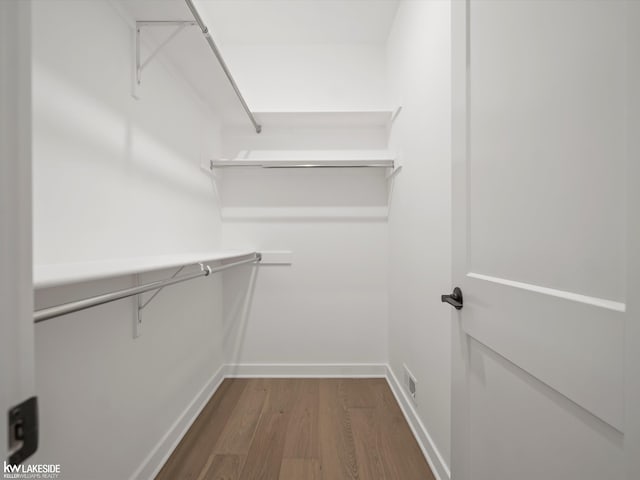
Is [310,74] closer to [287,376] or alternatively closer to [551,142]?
[551,142]

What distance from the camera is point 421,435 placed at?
1503 mm

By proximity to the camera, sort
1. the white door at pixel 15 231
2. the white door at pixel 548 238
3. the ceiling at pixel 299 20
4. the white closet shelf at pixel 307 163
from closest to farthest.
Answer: the white door at pixel 15 231 < the white door at pixel 548 238 < the ceiling at pixel 299 20 < the white closet shelf at pixel 307 163

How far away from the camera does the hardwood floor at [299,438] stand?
1.35 metres

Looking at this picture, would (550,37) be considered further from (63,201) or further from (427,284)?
(63,201)

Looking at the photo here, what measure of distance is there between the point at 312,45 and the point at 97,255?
2209 mm

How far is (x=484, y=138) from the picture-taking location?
78cm

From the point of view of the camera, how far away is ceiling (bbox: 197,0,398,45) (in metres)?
1.92

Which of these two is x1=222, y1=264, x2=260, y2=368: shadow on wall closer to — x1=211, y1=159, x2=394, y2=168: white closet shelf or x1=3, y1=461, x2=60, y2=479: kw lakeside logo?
x1=211, y1=159, x2=394, y2=168: white closet shelf

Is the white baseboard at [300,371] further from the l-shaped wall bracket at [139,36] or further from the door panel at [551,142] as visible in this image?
the l-shaped wall bracket at [139,36]

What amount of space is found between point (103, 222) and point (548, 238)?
4.37 ft

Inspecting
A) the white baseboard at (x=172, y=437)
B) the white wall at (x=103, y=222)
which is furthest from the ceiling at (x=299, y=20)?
the white baseboard at (x=172, y=437)

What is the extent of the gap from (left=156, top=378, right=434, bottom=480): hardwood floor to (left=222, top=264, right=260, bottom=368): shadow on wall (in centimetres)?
29

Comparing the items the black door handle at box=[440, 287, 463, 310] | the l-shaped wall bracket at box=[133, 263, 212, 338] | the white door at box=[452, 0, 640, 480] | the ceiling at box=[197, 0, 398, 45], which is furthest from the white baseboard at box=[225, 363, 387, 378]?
the ceiling at box=[197, 0, 398, 45]

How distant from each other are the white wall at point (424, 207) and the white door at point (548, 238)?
0.40 meters
